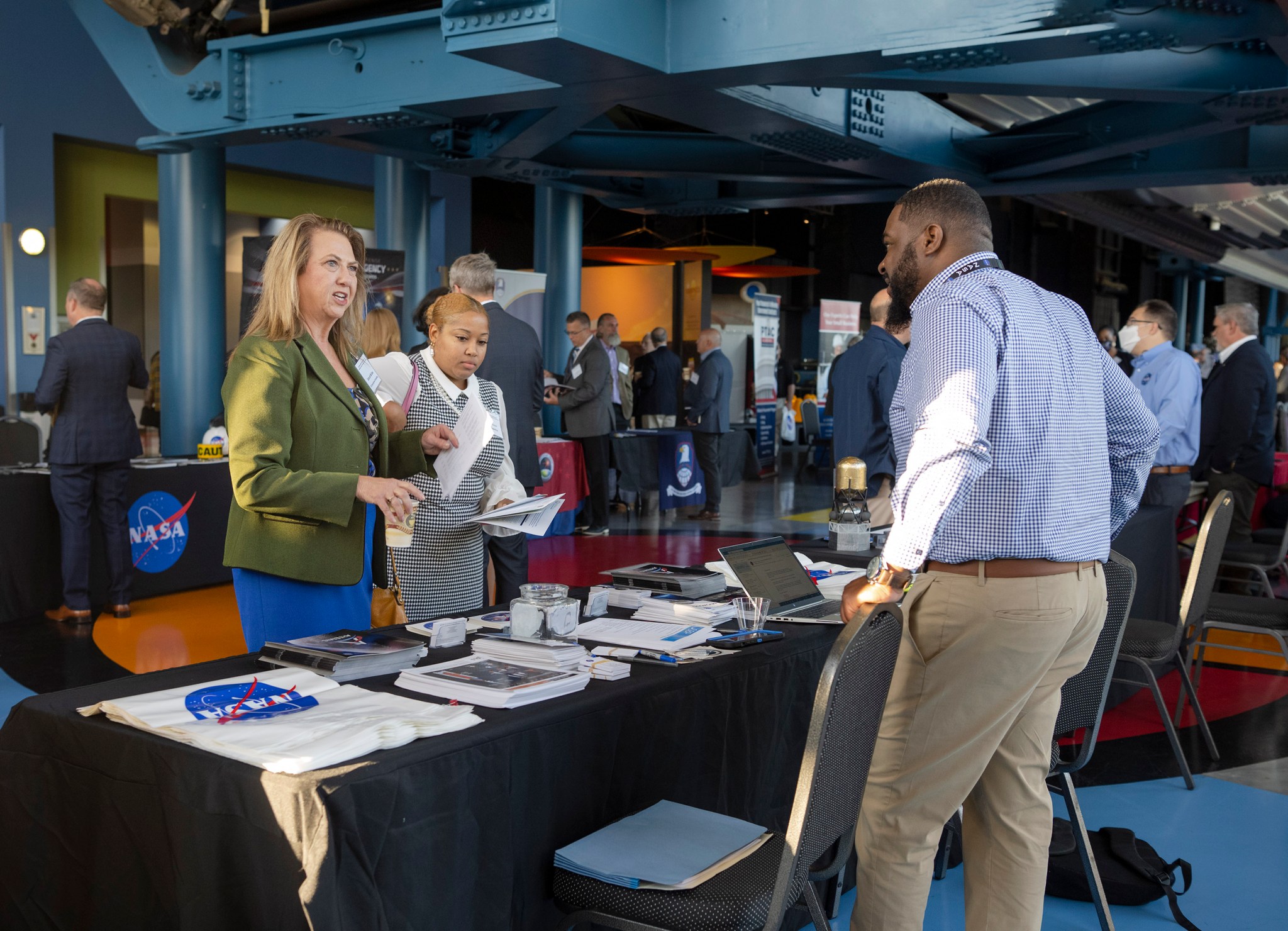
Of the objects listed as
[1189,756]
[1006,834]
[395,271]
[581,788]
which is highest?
[395,271]

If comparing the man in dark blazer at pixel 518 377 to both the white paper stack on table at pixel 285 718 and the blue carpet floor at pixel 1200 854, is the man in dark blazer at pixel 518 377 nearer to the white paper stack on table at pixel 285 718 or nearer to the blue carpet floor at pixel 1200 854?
the blue carpet floor at pixel 1200 854

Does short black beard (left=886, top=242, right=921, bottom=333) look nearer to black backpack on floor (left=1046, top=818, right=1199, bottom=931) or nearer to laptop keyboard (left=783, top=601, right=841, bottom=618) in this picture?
laptop keyboard (left=783, top=601, right=841, bottom=618)

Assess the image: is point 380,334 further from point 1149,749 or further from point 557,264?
point 557,264

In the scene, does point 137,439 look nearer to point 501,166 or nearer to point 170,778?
point 501,166

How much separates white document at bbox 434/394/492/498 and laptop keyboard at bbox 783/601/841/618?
35.3 inches

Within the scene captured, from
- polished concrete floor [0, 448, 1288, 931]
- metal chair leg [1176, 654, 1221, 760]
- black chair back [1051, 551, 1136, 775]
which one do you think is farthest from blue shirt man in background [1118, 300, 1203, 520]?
black chair back [1051, 551, 1136, 775]

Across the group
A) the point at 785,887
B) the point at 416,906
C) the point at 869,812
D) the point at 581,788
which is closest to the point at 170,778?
the point at 416,906

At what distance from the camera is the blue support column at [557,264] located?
426 inches

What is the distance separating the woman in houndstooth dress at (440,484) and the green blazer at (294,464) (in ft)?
2.18

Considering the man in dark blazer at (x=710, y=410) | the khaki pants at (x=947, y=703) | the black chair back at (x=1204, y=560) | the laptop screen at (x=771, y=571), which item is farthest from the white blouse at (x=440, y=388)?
the man in dark blazer at (x=710, y=410)

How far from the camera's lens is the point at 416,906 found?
1.49 meters

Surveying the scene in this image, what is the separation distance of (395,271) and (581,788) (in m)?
7.04

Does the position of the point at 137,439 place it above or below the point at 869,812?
above

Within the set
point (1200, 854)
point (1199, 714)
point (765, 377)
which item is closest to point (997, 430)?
point (1200, 854)
